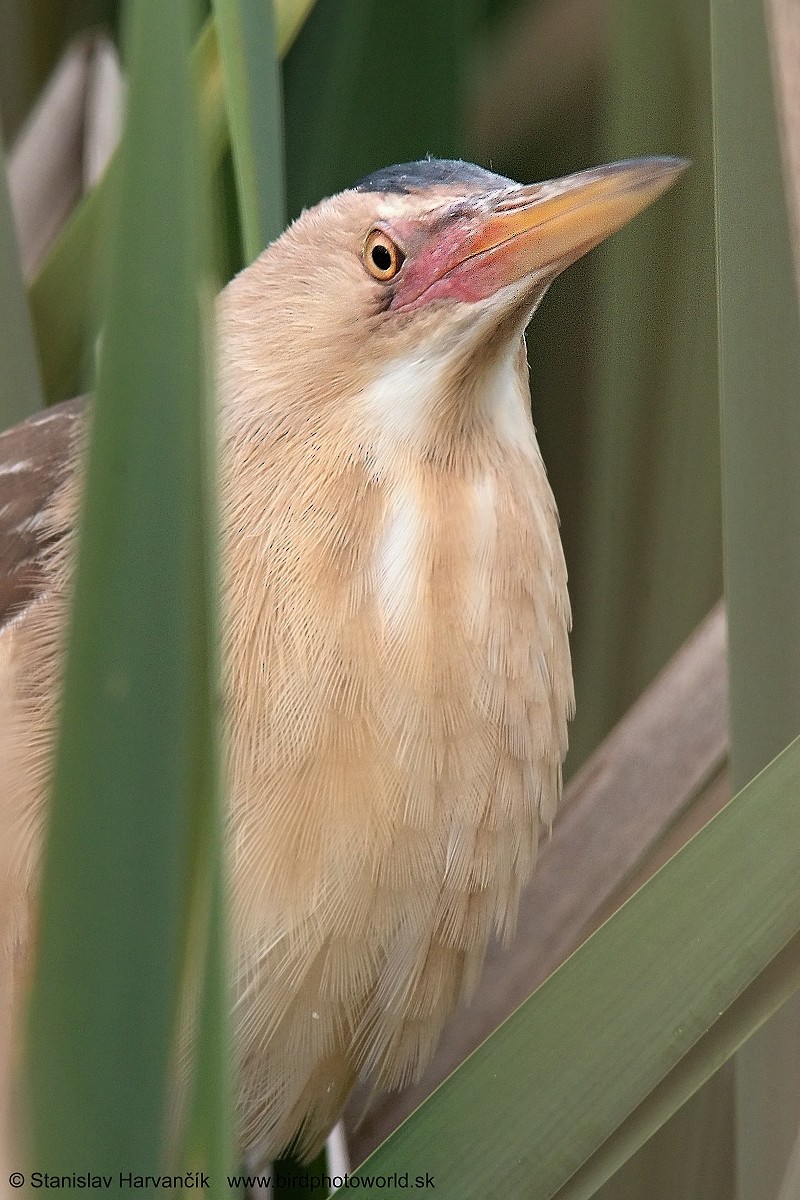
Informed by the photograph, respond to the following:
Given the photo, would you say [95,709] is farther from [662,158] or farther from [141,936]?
[662,158]

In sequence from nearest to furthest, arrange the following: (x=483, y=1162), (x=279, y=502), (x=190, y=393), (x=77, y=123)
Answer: (x=190, y=393), (x=483, y=1162), (x=279, y=502), (x=77, y=123)

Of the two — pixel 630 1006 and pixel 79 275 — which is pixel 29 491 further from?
pixel 630 1006

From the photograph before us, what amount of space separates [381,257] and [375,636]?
22 cm

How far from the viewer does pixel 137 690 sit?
0.99ft

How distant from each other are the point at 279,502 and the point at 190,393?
415mm

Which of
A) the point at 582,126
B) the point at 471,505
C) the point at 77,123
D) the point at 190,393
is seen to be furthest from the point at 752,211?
the point at 77,123

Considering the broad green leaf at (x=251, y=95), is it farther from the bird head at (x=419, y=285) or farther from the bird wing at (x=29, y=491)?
the bird wing at (x=29, y=491)

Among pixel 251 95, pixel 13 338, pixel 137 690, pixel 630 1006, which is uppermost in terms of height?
pixel 251 95

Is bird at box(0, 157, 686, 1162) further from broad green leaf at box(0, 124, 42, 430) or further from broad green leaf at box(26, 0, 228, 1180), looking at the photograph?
broad green leaf at box(26, 0, 228, 1180)

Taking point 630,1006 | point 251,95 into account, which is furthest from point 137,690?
point 251,95

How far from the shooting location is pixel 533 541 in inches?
29.8

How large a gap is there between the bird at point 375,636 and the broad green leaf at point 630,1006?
212 millimetres

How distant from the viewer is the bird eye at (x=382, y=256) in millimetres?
719

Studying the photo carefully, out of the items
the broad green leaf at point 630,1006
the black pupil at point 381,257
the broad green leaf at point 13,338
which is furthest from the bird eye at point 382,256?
the broad green leaf at point 630,1006
